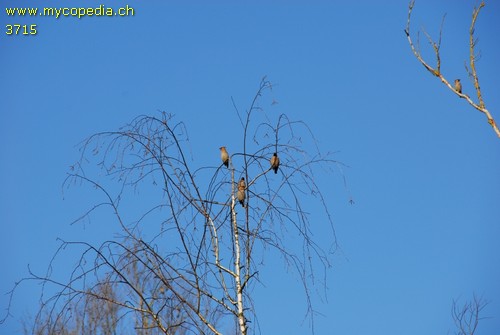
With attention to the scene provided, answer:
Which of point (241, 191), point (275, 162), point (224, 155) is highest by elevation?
point (224, 155)

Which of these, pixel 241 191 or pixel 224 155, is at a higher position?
pixel 224 155

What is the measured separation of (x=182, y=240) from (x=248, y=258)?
309 millimetres

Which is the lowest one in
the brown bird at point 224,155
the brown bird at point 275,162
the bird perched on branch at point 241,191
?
the bird perched on branch at point 241,191

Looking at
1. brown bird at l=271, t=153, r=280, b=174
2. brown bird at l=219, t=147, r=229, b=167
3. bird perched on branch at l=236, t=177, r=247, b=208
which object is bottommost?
bird perched on branch at l=236, t=177, r=247, b=208

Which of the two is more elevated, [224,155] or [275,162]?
[224,155]

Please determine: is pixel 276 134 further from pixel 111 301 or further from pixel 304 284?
pixel 111 301

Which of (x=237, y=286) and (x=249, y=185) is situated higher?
(x=249, y=185)

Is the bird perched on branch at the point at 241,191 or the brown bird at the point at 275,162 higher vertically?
the brown bird at the point at 275,162

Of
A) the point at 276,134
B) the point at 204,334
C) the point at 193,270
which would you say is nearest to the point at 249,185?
the point at 276,134

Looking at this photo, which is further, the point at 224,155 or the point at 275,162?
the point at 224,155

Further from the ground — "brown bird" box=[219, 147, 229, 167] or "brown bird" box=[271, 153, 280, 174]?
"brown bird" box=[219, 147, 229, 167]

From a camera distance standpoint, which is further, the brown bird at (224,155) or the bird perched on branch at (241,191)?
the brown bird at (224,155)

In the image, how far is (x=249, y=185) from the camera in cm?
293

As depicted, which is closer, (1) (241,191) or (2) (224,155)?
(1) (241,191)
